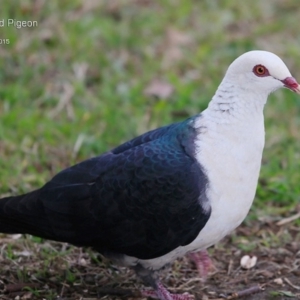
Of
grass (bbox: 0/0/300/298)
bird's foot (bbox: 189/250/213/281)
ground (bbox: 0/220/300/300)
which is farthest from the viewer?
grass (bbox: 0/0/300/298)

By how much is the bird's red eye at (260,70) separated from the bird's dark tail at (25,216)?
1.37 meters

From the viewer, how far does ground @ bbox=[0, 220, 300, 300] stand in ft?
14.5

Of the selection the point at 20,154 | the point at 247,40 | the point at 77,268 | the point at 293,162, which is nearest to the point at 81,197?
the point at 77,268

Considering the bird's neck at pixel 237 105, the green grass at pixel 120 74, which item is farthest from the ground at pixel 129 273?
the bird's neck at pixel 237 105

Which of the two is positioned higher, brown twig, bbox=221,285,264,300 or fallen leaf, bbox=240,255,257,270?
fallen leaf, bbox=240,255,257,270

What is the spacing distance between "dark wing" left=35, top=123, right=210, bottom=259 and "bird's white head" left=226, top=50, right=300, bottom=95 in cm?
43

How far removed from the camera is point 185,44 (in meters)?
7.42

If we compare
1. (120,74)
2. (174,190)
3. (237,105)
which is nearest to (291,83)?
(237,105)

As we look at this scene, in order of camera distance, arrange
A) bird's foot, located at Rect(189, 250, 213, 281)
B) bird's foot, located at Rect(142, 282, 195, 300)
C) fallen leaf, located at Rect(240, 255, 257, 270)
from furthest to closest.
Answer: fallen leaf, located at Rect(240, 255, 257, 270), bird's foot, located at Rect(189, 250, 213, 281), bird's foot, located at Rect(142, 282, 195, 300)

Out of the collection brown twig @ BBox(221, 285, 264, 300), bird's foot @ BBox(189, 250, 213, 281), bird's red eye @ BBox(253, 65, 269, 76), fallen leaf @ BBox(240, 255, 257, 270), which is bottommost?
brown twig @ BBox(221, 285, 264, 300)

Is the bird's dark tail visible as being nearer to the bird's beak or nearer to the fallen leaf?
the fallen leaf

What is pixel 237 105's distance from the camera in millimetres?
4109

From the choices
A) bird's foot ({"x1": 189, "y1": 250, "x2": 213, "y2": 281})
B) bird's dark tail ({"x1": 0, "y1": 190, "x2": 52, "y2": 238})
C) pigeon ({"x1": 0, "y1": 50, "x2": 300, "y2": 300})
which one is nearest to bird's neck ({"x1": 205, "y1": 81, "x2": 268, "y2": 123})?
pigeon ({"x1": 0, "y1": 50, "x2": 300, "y2": 300})

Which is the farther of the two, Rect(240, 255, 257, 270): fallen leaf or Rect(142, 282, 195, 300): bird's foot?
Rect(240, 255, 257, 270): fallen leaf
